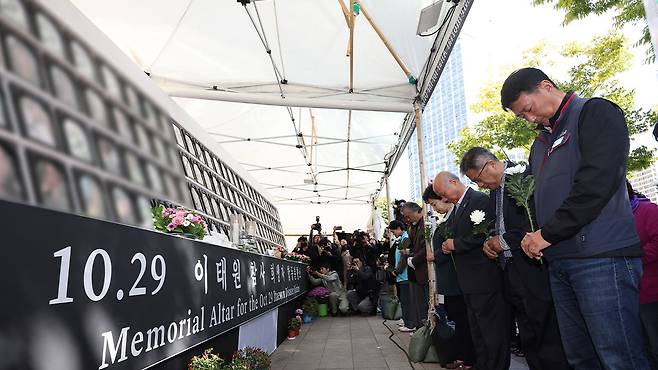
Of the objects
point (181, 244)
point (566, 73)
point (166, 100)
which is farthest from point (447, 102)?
point (181, 244)

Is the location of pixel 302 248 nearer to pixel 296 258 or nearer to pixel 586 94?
pixel 296 258

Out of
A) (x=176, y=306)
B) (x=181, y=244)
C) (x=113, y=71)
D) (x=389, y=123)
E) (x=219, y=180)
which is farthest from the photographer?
(x=389, y=123)

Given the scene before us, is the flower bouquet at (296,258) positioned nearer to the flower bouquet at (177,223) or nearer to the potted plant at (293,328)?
the potted plant at (293,328)

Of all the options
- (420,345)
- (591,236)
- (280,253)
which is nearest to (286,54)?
(280,253)

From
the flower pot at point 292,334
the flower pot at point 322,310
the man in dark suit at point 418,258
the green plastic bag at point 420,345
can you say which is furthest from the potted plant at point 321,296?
the green plastic bag at point 420,345

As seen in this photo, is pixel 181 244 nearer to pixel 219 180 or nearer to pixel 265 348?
pixel 265 348

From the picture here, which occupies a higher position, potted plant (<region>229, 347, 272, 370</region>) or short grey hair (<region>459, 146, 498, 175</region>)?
short grey hair (<region>459, 146, 498, 175</region>)

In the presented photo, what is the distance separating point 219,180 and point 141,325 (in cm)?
536

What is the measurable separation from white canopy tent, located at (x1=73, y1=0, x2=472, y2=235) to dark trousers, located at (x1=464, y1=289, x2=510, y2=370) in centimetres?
289

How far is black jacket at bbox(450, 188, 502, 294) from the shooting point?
9.07 feet

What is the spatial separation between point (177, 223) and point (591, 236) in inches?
84.4

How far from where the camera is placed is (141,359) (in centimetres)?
161

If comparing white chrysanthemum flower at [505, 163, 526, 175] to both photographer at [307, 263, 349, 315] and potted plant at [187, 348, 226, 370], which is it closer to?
potted plant at [187, 348, 226, 370]

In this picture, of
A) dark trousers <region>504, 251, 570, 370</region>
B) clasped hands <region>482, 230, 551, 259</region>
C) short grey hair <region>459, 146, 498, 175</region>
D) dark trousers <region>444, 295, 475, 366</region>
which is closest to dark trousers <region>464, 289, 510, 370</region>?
dark trousers <region>504, 251, 570, 370</region>
